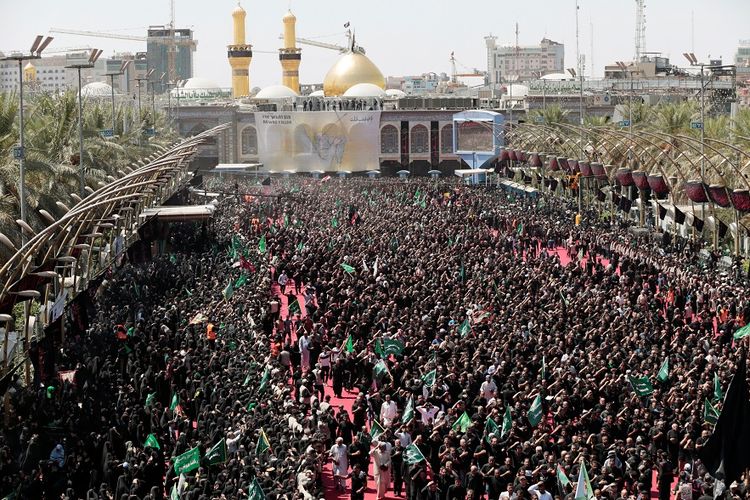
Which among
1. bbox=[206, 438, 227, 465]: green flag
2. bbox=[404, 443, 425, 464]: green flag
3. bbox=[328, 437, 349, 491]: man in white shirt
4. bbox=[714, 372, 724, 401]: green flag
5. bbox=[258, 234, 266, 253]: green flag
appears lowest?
bbox=[328, 437, 349, 491]: man in white shirt

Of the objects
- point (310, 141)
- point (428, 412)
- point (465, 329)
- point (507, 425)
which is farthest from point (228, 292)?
point (310, 141)

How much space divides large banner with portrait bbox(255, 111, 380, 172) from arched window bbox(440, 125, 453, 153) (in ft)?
25.2

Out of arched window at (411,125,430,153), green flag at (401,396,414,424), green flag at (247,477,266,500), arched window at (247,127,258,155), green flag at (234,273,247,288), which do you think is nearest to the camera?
green flag at (247,477,266,500)

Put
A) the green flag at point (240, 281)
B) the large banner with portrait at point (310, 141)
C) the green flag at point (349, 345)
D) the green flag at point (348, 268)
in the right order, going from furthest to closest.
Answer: the large banner with portrait at point (310, 141)
the green flag at point (348, 268)
the green flag at point (240, 281)
the green flag at point (349, 345)

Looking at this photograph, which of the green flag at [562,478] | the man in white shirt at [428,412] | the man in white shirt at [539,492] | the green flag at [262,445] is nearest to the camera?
the man in white shirt at [539,492]

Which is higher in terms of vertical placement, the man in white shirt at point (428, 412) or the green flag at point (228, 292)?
the green flag at point (228, 292)


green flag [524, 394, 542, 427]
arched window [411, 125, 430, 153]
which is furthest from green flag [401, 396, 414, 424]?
arched window [411, 125, 430, 153]

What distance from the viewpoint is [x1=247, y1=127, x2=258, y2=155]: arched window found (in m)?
89.3

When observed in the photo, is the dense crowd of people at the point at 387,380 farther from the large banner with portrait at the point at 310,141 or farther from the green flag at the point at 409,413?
the large banner with portrait at the point at 310,141

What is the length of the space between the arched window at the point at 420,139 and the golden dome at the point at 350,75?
9.84m

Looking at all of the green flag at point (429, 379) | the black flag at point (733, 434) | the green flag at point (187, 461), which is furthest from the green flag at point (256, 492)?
the green flag at point (429, 379)

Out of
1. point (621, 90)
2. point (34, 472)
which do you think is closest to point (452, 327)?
point (34, 472)

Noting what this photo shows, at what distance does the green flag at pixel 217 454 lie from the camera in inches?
635

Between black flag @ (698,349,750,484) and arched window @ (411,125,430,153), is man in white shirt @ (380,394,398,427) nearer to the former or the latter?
black flag @ (698,349,750,484)
